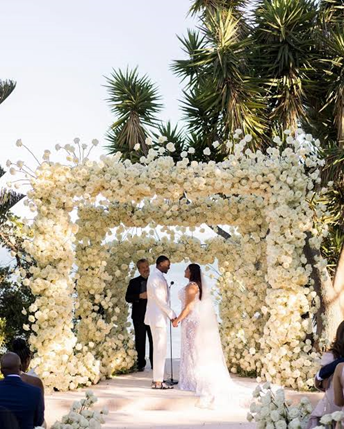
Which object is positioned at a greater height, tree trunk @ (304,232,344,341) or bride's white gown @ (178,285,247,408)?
tree trunk @ (304,232,344,341)

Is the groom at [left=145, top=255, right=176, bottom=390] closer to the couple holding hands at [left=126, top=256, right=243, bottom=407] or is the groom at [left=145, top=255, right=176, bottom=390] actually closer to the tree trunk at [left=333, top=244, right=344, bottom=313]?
the couple holding hands at [left=126, top=256, right=243, bottom=407]

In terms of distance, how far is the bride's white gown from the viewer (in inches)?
393

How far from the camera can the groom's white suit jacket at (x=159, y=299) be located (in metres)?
10.3

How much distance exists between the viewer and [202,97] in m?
14.6

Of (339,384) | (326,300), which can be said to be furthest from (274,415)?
(326,300)

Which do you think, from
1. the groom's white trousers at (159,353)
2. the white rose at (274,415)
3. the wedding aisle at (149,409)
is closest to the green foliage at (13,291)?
the wedding aisle at (149,409)

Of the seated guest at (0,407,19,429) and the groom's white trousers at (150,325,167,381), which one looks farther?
the groom's white trousers at (150,325,167,381)

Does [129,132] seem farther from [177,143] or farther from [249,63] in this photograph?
[249,63]

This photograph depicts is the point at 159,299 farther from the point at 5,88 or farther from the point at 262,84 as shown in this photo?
the point at 262,84

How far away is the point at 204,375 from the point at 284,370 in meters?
1.01

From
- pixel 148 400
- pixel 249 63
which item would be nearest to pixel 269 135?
pixel 249 63

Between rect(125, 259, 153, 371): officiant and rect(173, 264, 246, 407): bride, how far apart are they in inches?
62.2

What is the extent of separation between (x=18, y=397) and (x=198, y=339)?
5617 millimetres

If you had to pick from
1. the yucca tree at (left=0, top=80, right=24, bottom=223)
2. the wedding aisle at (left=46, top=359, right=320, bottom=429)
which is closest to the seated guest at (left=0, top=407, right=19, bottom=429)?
the wedding aisle at (left=46, top=359, right=320, bottom=429)
